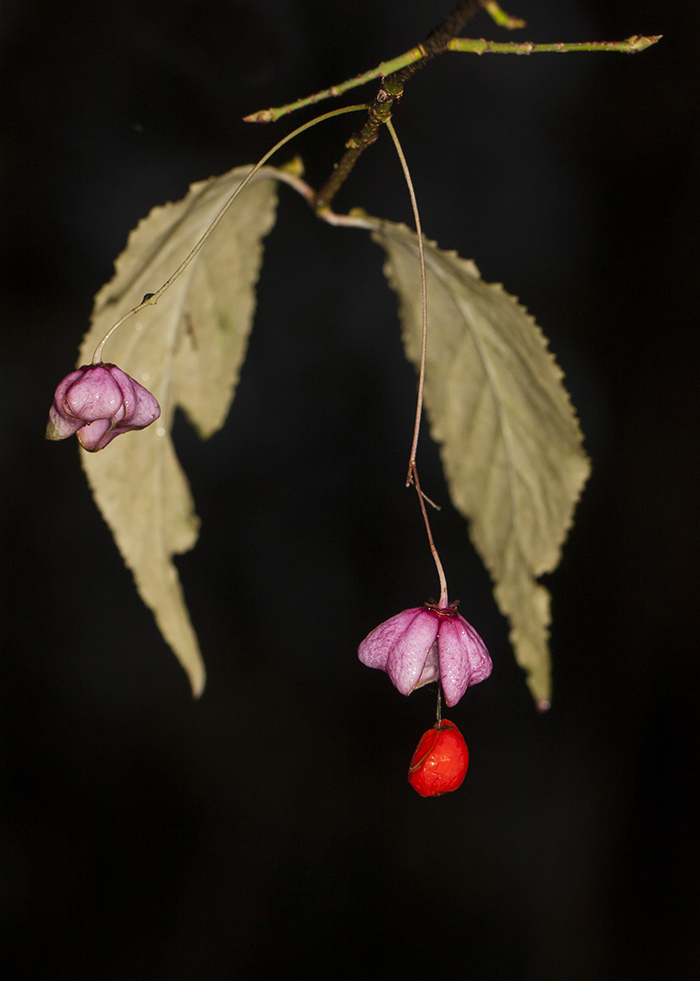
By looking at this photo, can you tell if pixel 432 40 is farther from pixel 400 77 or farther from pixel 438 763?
pixel 438 763

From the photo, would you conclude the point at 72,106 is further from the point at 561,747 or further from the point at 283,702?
the point at 561,747

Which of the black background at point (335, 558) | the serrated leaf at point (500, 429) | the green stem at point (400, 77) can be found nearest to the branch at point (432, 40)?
the green stem at point (400, 77)

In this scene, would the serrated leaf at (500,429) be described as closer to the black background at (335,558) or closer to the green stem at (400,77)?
the green stem at (400,77)

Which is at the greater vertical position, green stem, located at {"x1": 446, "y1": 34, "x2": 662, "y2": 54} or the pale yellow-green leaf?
green stem, located at {"x1": 446, "y1": 34, "x2": 662, "y2": 54}

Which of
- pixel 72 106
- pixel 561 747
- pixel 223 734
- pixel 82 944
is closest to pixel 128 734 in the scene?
pixel 223 734

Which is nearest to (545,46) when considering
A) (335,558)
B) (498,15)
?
(498,15)

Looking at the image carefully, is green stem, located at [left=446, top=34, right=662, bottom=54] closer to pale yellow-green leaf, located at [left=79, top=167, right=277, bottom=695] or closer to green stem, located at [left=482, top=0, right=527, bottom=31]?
green stem, located at [left=482, top=0, right=527, bottom=31]

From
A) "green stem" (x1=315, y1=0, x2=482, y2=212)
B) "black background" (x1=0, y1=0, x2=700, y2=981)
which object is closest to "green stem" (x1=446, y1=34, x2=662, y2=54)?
"green stem" (x1=315, y1=0, x2=482, y2=212)
